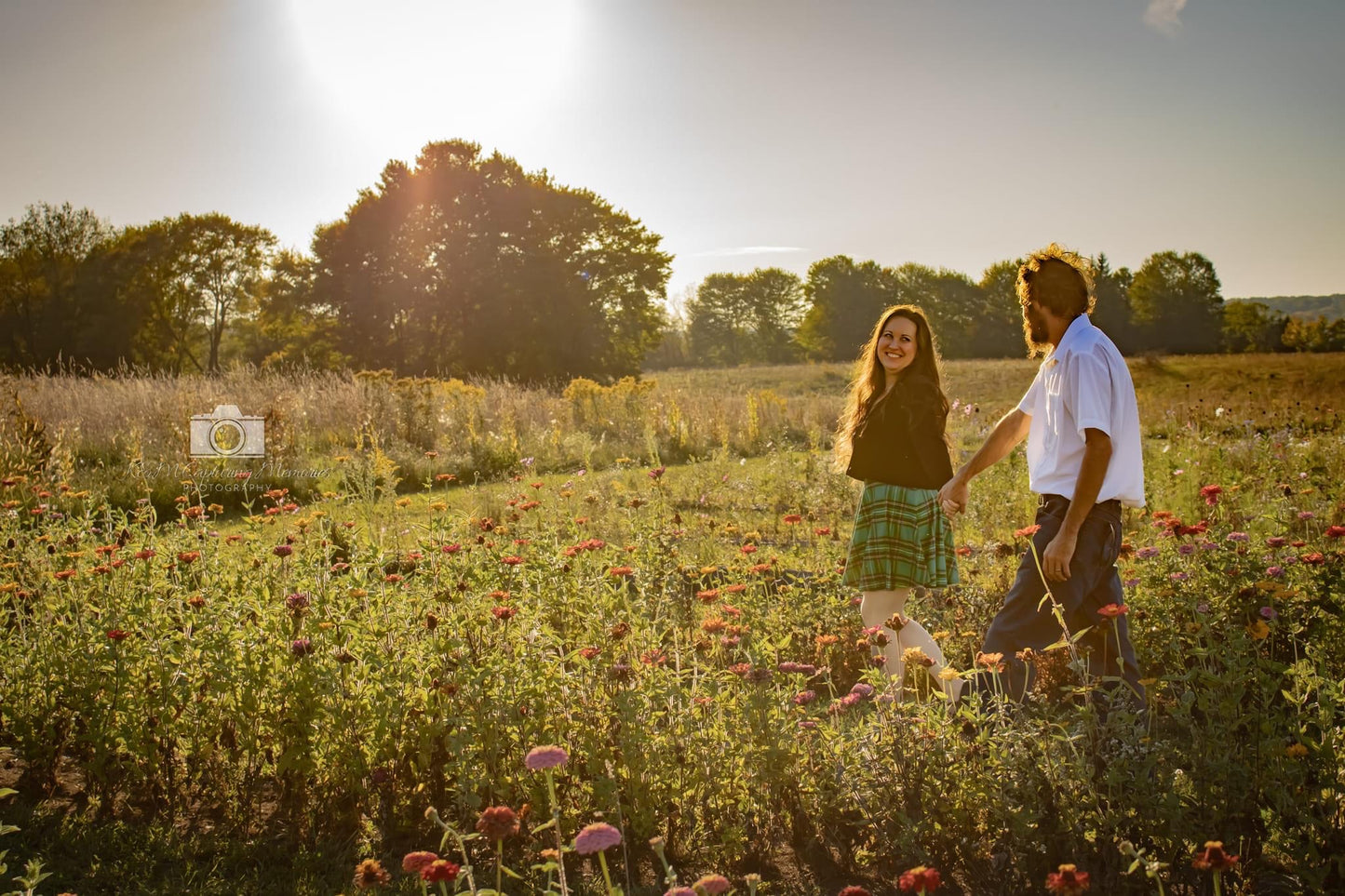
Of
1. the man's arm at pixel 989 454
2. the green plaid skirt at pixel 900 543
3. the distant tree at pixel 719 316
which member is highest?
the distant tree at pixel 719 316

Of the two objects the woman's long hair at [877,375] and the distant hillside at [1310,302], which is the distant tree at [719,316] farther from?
the distant hillside at [1310,302]

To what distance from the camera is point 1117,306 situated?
51.6 metres

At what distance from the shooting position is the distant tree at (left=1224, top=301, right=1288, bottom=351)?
44.3 m

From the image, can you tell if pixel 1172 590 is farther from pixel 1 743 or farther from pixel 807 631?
pixel 1 743

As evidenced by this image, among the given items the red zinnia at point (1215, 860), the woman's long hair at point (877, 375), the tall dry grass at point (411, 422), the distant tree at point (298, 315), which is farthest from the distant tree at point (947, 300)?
the red zinnia at point (1215, 860)

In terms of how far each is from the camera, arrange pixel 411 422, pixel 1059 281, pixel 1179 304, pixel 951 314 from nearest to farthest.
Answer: pixel 1059 281
pixel 411 422
pixel 1179 304
pixel 951 314

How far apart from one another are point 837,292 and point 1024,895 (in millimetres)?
58113

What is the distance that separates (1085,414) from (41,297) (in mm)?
34655

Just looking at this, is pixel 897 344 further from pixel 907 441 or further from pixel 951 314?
pixel 951 314

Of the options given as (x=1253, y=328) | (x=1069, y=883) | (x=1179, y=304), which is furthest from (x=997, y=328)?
→ (x=1069, y=883)

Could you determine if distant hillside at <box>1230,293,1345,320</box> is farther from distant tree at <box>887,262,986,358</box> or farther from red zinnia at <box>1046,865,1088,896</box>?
red zinnia at <box>1046,865,1088,896</box>

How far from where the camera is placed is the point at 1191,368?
28.4 m

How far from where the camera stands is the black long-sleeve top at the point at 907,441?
3.50 meters

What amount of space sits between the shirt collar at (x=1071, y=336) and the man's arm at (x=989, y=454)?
13.0 inches
